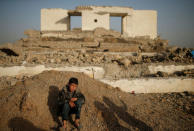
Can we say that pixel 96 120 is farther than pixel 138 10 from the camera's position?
No

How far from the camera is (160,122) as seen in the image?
2811 mm

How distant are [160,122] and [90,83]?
2.00m

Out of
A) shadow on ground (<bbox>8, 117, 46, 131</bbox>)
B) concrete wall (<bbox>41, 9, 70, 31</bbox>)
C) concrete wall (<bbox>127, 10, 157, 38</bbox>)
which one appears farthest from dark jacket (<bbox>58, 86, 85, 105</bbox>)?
concrete wall (<bbox>127, 10, 157, 38</bbox>)

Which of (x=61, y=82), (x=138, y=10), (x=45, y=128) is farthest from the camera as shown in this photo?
(x=138, y=10)

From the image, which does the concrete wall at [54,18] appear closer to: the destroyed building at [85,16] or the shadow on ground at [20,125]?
the destroyed building at [85,16]

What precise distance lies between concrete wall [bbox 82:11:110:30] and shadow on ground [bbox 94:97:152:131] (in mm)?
8823

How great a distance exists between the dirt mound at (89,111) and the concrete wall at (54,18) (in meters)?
8.53

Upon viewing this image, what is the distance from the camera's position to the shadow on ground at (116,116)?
2629 mm

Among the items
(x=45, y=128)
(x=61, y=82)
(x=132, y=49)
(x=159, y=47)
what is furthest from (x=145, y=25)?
(x=45, y=128)

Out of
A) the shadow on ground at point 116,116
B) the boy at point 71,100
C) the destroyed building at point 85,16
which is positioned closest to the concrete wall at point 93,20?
the destroyed building at point 85,16

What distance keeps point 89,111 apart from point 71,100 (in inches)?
27.2

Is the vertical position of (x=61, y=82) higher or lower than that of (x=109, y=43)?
lower

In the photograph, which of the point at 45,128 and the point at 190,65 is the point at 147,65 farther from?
the point at 45,128

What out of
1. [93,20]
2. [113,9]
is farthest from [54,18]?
[113,9]
